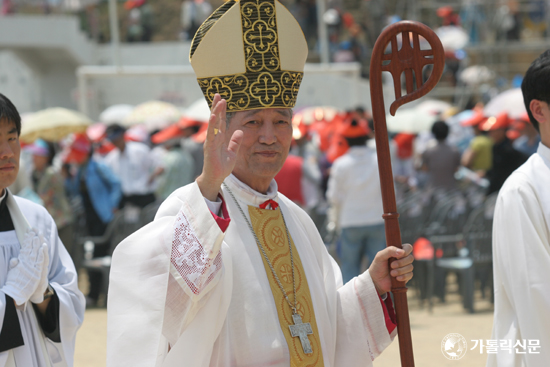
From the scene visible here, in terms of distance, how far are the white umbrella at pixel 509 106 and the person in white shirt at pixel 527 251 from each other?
32.4 feet

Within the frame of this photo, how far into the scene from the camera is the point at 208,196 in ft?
8.67

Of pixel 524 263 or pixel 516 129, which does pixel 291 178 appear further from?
pixel 524 263

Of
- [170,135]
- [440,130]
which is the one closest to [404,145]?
[440,130]

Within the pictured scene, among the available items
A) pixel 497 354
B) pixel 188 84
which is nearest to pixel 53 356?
pixel 497 354

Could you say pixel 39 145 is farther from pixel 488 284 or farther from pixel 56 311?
pixel 56 311

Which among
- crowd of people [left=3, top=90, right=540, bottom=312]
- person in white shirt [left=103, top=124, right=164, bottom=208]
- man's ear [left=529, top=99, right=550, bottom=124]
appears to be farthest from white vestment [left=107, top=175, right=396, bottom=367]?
person in white shirt [left=103, top=124, right=164, bottom=208]

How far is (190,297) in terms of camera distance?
2598mm

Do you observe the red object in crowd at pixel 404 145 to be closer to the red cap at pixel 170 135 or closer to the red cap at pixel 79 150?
the red cap at pixel 170 135

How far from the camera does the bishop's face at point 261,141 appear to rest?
2.97 m

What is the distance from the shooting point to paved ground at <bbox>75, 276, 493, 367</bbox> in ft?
23.7

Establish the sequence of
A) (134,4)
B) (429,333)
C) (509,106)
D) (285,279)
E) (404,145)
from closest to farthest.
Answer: (285,279), (429,333), (404,145), (509,106), (134,4)

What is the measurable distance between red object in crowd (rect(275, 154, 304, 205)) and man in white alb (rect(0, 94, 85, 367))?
18.6ft

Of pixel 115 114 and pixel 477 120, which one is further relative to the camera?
pixel 115 114

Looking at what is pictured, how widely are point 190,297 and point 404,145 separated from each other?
34.0ft
